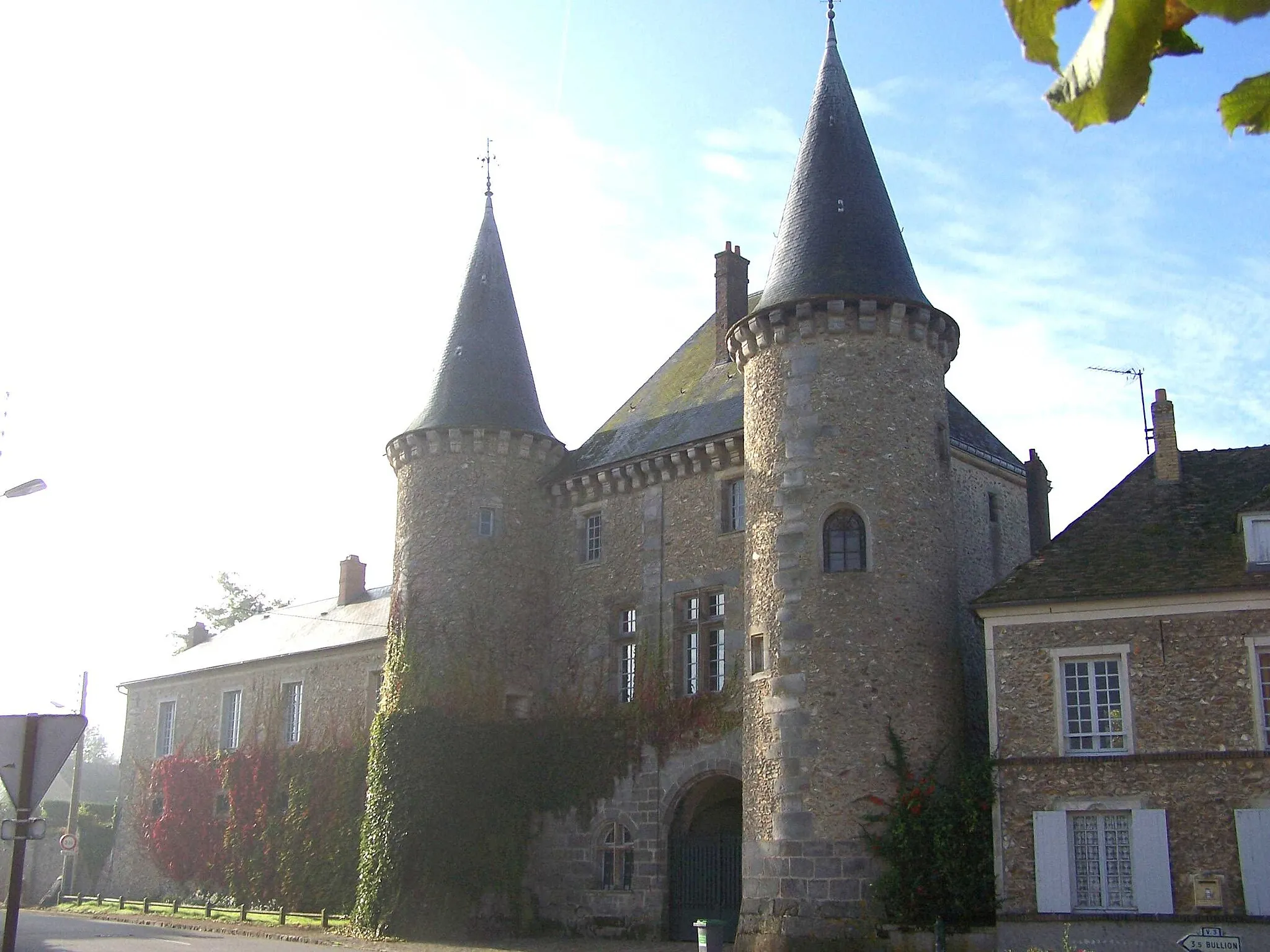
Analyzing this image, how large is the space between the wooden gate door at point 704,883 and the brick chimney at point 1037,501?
8.58 m

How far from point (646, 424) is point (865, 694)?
968 centimetres

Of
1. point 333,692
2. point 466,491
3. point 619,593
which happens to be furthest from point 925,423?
point 333,692

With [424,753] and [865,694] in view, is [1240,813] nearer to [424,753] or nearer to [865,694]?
[865,694]

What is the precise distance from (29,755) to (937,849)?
14.2 metres

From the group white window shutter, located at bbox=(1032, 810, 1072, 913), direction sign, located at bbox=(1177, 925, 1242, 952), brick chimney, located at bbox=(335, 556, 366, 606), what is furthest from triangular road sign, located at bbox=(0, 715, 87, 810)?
brick chimney, located at bbox=(335, 556, 366, 606)

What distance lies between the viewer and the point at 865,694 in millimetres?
20578

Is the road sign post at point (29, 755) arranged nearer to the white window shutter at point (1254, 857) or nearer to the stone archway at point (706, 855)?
the white window shutter at point (1254, 857)

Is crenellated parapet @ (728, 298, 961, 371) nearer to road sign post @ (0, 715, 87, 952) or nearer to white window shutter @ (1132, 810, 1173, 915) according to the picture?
white window shutter @ (1132, 810, 1173, 915)

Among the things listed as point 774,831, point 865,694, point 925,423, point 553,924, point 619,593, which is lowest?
point 553,924

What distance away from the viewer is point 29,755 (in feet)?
26.5

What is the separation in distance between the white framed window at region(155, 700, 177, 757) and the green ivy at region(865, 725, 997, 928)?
84.4ft

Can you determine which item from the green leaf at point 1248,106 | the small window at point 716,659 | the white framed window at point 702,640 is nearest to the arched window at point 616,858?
the white framed window at point 702,640

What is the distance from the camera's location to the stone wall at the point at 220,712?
33188 millimetres

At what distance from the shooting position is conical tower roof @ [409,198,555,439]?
28.3m
